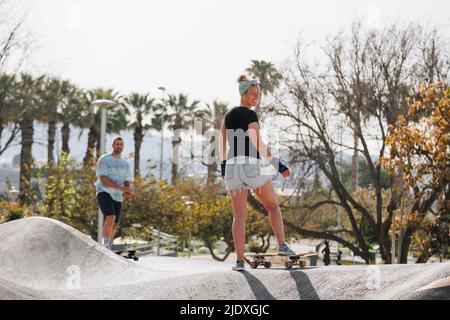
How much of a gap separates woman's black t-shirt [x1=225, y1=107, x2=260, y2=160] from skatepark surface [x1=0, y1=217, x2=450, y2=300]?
1047 mm

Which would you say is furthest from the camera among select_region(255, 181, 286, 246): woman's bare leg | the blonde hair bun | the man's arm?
the man's arm

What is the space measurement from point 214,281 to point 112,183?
323cm

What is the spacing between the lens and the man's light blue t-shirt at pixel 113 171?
8.16m

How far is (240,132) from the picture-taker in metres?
5.56

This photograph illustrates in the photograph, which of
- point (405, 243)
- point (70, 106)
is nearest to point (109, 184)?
point (405, 243)

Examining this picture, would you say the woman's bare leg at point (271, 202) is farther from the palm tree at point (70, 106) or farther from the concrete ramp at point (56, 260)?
the palm tree at point (70, 106)

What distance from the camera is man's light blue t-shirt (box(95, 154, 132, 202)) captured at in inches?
321

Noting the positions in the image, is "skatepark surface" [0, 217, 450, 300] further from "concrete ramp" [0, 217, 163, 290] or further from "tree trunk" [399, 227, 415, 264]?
"tree trunk" [399, 227, 415, 264]

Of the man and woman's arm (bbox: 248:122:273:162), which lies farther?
the man

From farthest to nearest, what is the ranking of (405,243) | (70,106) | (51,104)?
(70,106) → (51,104) → (405,243)

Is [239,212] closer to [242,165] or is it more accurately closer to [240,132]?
[242,165]

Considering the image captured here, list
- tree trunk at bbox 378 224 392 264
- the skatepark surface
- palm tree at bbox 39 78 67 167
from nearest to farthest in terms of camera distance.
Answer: the skatepark surface, tree trunk at bbox 378 224 392 264, palm tree at bbox 39 78 67 167

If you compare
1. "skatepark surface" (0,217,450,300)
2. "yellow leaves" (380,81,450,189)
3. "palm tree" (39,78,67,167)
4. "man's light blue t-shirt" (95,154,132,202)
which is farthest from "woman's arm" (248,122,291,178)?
"palm tree" (39,78,67,167)
